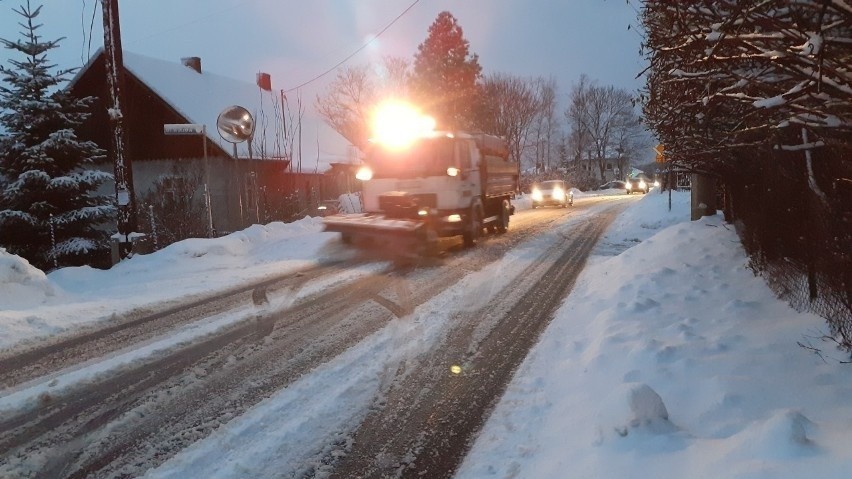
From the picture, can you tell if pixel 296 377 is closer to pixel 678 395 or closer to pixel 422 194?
pixel 678 395

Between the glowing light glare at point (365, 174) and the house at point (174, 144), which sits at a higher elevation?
the house at point (174, 144)

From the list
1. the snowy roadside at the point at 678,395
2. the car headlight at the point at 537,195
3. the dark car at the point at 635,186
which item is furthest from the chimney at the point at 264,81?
the dark car at the point at 635,186

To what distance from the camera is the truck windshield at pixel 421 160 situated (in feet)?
42.2

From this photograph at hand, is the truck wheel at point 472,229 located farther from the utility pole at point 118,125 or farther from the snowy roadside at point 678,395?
the utility pole at point 118,125

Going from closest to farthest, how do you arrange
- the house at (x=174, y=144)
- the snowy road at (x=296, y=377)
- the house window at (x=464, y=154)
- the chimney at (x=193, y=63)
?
1. the snowy road at (x=296, y=377)
2. the house window at (x=464, y=154)
3. the house at (x=174, y=144)
4. the chimney at (x=193, y=63)

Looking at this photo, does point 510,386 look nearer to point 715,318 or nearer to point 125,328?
point 715,318

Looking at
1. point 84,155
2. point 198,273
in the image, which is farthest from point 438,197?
point 84,155

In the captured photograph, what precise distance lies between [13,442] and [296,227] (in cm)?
1319

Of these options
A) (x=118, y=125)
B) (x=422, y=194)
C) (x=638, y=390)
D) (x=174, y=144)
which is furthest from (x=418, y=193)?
(x=174, y=144)

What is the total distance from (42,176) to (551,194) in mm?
24938

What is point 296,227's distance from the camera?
661 inches

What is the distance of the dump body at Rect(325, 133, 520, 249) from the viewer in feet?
39.3

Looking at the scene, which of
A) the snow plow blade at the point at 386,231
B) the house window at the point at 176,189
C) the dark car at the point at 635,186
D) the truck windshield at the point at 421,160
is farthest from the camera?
the dark car at the point at 635,186

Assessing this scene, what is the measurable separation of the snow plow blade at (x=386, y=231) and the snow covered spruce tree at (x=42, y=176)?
7.80 meters
